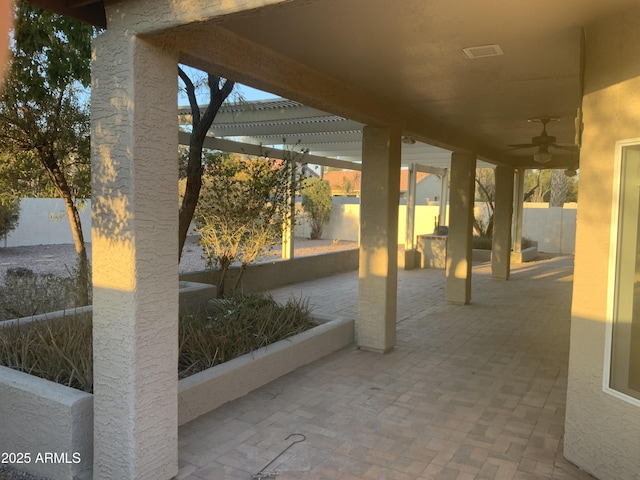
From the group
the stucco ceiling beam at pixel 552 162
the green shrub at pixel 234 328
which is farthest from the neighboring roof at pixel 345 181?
the green shrub at pixel 234 328

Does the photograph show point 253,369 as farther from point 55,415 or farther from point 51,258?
point 51,258

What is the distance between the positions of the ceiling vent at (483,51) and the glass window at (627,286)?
4.22ft

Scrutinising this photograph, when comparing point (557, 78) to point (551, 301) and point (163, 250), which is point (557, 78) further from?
point (551, 301)

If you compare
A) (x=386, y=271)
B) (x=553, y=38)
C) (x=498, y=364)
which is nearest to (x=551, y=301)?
(x=498, y=364)

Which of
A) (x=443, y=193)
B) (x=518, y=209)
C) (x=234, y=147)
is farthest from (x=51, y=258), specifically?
(x=518, y=209)

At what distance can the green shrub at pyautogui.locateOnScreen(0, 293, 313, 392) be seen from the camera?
12.9 feet

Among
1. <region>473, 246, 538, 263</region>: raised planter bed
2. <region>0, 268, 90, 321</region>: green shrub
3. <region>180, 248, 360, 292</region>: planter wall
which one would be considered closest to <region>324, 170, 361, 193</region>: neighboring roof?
<region>473, 246, 538, 263</region>: raised planter bed

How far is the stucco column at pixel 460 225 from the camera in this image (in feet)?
30.8

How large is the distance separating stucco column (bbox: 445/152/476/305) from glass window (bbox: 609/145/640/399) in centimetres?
624

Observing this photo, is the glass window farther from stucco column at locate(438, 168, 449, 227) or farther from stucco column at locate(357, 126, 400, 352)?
stucco column at locate(438, 168, 449, 227)

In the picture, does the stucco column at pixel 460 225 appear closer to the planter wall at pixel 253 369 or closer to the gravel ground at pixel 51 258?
the planter wall at pixel 253 369

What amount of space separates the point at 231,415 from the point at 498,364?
10.9 feet

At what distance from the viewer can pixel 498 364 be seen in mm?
5840

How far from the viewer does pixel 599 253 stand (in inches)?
129
